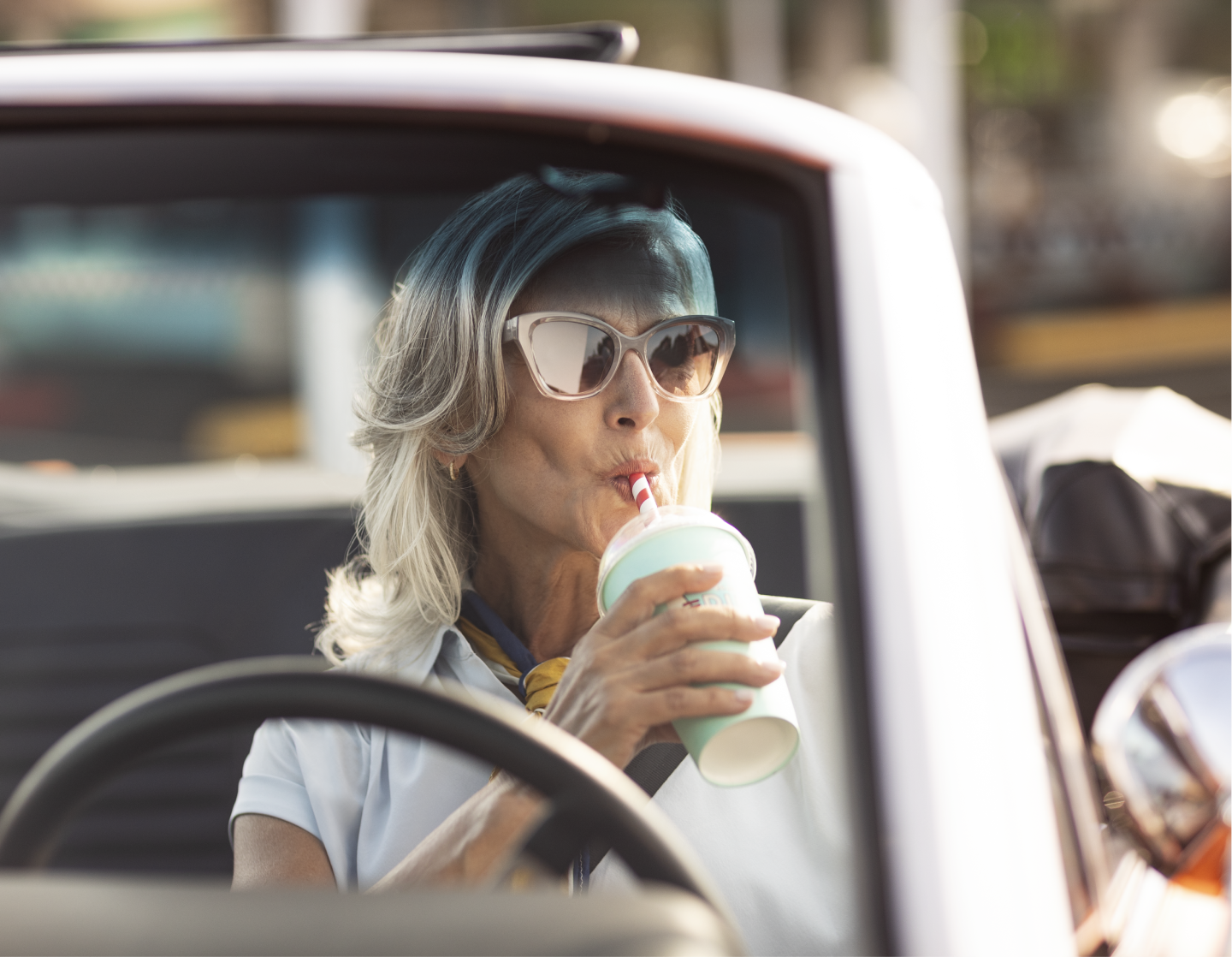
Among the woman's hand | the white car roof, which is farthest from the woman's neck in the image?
the white car roof

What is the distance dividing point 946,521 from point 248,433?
768 cm

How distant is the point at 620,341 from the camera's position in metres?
0.98

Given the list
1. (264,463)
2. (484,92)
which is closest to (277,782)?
(484,92)

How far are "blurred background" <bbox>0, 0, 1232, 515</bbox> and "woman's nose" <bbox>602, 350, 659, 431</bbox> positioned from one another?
6.30 meters

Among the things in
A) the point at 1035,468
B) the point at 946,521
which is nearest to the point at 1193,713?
the point at 946,521

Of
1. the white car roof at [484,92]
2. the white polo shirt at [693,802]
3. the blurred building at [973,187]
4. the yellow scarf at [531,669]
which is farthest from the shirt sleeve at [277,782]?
the blurred building at [973,187]

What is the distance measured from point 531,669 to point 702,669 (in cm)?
27

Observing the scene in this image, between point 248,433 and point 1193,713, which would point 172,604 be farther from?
point 248,433

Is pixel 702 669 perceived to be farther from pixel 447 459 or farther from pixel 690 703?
pixel 447 459

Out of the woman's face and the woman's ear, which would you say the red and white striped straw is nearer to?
the woman's face

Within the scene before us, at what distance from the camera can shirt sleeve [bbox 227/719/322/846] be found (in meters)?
1.11

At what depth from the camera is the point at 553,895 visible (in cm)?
71

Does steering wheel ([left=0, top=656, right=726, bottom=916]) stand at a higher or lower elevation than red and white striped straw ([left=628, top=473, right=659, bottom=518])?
lower

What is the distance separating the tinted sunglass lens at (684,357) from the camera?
98 centimetres
